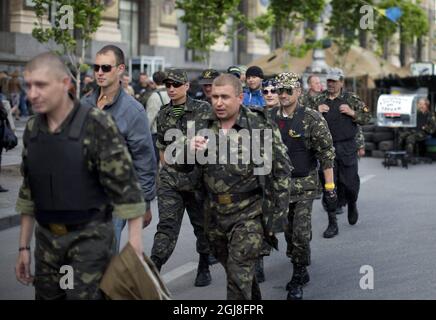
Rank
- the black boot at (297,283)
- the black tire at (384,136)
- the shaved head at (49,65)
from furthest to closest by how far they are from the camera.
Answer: the black tire at (384,136)
the black boot at (297,283)
the shaved head at (49,65)

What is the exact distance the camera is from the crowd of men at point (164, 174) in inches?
157

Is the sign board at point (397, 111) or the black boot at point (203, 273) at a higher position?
the sign board at point (397, 111)

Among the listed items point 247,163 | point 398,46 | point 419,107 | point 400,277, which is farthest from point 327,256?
point 398,46

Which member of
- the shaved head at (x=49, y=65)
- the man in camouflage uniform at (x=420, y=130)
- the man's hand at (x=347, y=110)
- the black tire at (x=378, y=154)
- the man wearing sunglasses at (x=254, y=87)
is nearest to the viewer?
the shaved head at (x=49, y=65)

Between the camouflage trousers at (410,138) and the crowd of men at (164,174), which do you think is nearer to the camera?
the crowd of men at (164,174)

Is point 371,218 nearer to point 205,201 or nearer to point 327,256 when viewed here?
point 327,256

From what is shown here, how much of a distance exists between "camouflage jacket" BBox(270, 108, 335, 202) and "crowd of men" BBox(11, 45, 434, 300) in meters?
0.01

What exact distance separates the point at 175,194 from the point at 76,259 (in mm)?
2853

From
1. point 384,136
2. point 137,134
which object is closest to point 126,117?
point 137,134

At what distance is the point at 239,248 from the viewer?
17.0ft

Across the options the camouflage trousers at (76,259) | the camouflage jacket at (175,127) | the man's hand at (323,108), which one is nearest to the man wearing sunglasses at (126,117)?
the camouflage jacket at (175,127)

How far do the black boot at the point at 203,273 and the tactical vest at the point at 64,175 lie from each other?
9.96 feet

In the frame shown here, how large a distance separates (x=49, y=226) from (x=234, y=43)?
3398 cm

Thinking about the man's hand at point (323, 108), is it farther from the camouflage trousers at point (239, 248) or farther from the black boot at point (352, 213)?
the camouflage trousers at point (239, 248)
